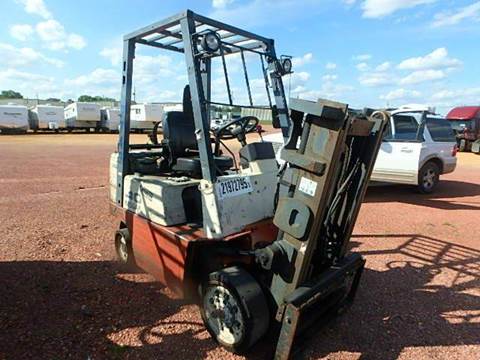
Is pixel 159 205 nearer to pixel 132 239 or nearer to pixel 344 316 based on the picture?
pixel 132 239

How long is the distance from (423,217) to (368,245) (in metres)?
2.56

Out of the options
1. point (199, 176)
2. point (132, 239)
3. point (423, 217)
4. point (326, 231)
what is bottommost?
point (423, 217)

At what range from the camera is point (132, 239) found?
14.1 feet

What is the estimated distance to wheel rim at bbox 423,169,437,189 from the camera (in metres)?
9.80

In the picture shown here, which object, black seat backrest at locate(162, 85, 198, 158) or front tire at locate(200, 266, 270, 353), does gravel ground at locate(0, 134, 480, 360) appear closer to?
front tire at locate(200, 266, 270, 353)

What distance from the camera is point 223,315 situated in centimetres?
309

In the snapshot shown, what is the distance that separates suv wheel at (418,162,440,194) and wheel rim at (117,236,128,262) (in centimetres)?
802

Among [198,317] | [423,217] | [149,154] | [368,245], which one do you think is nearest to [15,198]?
[149,154]

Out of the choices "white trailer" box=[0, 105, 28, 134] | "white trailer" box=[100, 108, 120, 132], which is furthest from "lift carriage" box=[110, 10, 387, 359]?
"white trailer" box=[100, 108, 120, 132]

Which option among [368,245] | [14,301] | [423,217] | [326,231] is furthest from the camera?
[423,217]

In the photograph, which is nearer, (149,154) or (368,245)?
(149,154)

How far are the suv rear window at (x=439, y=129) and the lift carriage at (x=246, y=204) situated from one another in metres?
6.77

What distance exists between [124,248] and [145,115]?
30.3 m

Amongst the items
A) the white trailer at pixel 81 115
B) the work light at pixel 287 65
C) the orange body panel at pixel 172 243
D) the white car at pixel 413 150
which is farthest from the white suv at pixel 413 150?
the white trailer at pixel 81 115
